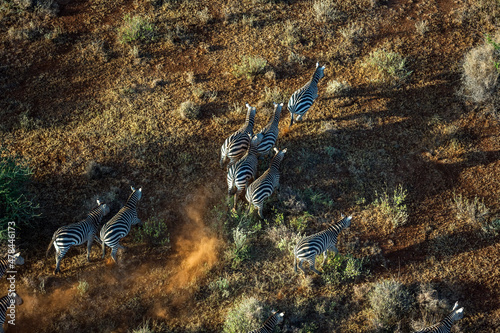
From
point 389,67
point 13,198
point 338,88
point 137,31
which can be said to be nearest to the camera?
point 13,198

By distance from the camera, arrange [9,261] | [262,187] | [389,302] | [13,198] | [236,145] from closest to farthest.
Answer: [9,261] < [389,302] < [13,198] < [262,187] < [236,145]

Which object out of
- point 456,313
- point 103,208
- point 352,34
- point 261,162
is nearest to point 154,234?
point 103,208

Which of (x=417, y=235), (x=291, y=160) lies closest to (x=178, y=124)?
(x=291, y=160)

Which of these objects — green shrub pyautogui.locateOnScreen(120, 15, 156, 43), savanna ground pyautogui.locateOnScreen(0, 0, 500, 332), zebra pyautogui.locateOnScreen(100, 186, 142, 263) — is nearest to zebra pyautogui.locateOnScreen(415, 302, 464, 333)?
savanna ground pyautogui.locateOnScreen(0, 0, 500, 332)

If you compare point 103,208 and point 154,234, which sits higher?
point 103,208

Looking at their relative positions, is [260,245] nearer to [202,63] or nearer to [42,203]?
[42,203]

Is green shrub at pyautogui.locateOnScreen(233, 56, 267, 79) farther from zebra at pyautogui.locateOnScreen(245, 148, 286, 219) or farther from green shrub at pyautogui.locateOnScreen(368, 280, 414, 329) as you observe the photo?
green shrub at pyautogui.locateOnScreen(368, 280, 414, 329)

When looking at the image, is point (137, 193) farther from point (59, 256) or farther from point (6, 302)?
point (6, 302)
